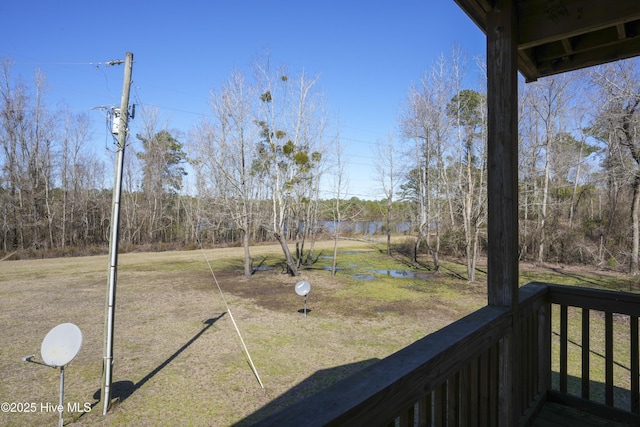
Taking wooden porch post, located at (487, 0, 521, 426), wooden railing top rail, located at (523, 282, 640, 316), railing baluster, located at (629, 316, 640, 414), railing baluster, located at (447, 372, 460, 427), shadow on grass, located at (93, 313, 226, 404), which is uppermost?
wooden porch post, located at (487, 0, 521, 426)

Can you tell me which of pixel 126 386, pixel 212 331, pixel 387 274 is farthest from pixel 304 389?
pixel 387 274

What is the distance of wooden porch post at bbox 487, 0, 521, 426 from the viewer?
161 cm

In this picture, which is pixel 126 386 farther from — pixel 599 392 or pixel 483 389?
pixel 599 392

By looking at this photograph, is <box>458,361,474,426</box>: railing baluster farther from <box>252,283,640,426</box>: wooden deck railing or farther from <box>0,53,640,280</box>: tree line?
<box>0,53,640,280</box>: tree line

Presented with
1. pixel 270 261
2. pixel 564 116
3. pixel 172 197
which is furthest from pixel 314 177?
pixel 172 197

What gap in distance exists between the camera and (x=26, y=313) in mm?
7258

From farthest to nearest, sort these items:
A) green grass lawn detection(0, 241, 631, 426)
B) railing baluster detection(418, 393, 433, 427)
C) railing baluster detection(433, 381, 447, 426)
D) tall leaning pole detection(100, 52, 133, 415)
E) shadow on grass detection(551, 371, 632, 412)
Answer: green grass lawn detection(0, 241, 631, 426) → tall leaning pole detection(100, 52, 133, 415) → shadow on grass detection(551, 371, 632, 412) → railing baluster detection(433, 381, 447, 426) → railing baluster detection(418, 393, 433, 427)

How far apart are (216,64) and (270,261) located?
884 cm

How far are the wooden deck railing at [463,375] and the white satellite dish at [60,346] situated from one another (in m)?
3.67

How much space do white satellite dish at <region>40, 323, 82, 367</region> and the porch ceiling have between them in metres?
4.42

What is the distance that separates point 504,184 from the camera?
5.31ft

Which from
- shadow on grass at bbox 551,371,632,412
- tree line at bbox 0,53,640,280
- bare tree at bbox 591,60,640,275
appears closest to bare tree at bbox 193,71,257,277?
tree line at bbox 0,53,640,280

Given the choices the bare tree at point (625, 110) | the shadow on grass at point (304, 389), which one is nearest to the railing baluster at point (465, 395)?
the shadow on grass at point (304, 389)

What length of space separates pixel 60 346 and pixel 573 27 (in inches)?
193
